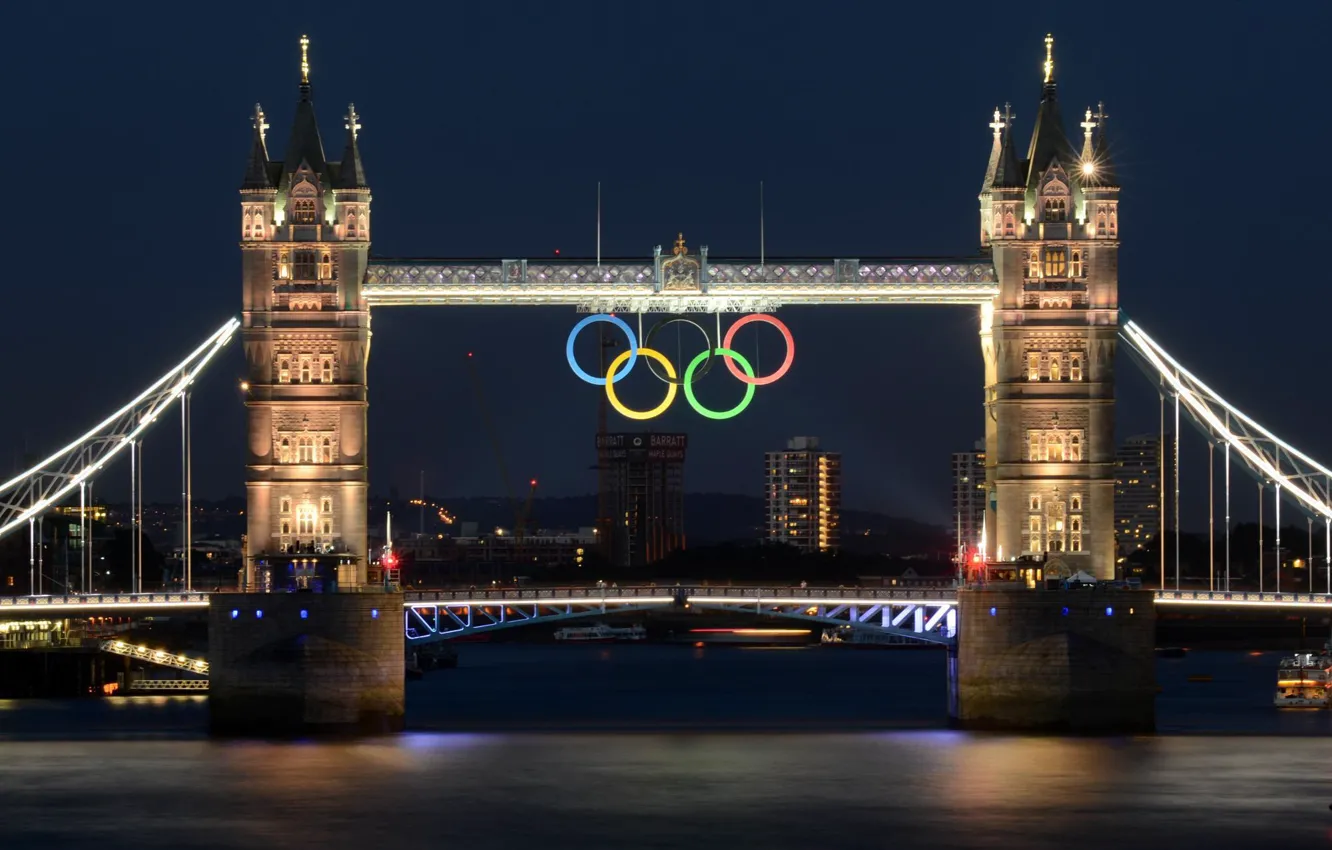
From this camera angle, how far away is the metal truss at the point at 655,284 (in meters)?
99.2

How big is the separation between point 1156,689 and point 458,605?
79.9 feet

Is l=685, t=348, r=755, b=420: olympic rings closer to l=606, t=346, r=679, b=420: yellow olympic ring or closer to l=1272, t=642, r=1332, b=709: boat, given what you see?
l=606, t=346, r=679, b=420: yellow olympic ring

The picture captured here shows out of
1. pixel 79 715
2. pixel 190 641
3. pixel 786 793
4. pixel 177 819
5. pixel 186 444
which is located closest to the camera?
pixel 177 819

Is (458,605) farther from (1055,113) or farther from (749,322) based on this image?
(1055,113)

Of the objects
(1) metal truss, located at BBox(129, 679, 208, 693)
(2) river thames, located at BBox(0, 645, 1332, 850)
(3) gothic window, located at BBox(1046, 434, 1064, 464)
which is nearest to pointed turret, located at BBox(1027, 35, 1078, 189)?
(3) gothic window, located at BBox(1046, 434, 1064, 464)

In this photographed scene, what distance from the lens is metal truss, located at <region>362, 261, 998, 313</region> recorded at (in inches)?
3907

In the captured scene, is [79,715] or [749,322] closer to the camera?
[749,322]

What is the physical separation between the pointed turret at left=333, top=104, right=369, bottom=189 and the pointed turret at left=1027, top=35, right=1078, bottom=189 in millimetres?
23456

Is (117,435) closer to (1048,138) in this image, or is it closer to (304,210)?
(304,210)

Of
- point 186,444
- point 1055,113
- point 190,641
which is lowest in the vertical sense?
point 190,641

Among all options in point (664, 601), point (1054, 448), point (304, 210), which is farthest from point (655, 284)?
point (1054, 448)

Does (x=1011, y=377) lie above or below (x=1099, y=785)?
above

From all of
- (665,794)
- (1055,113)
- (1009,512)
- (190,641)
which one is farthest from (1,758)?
(190,641)

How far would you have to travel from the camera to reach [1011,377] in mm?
100188
